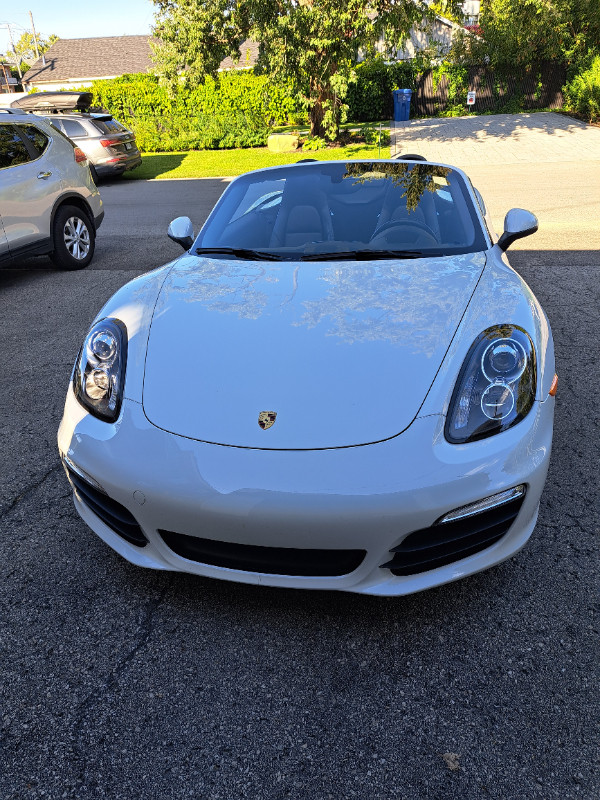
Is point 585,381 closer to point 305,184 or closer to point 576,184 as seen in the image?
point 305,184

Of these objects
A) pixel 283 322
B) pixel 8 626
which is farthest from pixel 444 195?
pixel 8 626

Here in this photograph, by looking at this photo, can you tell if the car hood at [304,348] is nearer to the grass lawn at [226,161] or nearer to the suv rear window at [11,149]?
the suv rear window at [11,149]

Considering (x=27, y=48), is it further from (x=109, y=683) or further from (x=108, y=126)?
(x=109, y=683)

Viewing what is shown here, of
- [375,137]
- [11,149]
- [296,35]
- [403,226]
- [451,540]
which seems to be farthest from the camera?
[375,137]

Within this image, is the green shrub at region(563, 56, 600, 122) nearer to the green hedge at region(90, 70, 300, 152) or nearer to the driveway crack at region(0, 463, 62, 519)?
the green hedge at region(90, 70, 300, 152)

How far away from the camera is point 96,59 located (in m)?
40.3

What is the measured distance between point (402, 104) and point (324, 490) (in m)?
25.5

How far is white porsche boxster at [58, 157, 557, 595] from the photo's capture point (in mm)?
1834

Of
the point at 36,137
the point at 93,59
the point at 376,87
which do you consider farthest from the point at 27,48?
the point at 36,137

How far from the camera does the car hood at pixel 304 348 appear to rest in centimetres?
200

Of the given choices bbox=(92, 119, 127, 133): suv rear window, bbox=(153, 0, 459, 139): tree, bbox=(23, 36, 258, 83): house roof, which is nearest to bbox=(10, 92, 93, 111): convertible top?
bbox=(92, 119, 127, 133): suv rear window

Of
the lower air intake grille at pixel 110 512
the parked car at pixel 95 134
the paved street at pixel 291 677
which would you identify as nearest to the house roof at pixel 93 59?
the parked car at pixel 95 134

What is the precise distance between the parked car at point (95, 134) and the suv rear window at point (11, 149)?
314 inches

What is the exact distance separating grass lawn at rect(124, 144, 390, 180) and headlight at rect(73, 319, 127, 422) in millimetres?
12616
